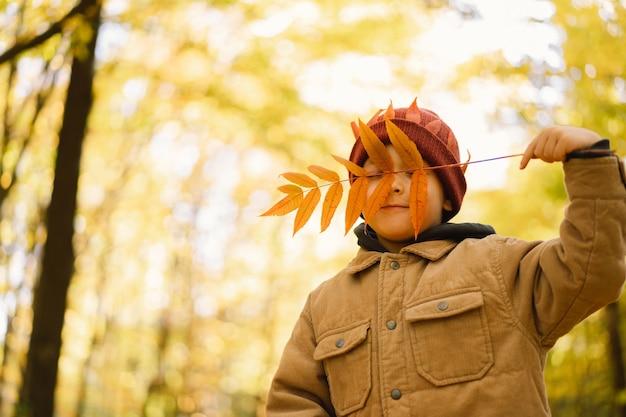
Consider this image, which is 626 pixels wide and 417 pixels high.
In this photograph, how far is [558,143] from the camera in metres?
1.51

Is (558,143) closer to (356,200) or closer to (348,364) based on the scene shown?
(356,200)

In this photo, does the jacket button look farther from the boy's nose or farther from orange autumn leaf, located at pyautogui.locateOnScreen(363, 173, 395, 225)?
the boy's nose

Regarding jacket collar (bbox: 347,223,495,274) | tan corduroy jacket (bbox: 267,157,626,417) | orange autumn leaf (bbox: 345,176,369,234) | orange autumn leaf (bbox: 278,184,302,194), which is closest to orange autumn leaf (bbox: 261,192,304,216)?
orange autumn leaf (bbox: 278,184,302,194)

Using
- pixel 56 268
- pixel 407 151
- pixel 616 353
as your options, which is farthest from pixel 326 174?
pixel 616 353

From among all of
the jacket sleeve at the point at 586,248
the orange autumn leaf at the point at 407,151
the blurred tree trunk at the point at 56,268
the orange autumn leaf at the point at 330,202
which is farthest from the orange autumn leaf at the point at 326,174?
the blurred tree trunk at the point at 56,268

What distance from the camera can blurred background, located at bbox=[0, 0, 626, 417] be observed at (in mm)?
5113

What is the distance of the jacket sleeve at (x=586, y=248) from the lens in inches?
58.0

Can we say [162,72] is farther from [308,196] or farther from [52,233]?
[308,196]

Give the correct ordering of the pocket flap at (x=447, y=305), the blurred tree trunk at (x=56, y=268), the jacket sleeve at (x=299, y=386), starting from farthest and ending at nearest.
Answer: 1. the blurred tree trunk at (x=56, y=268)
2. the jacket sleeve at (x=299, y=386)
3. the pocket flap at (x=447, y=305)

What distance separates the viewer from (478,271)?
1.78 meters

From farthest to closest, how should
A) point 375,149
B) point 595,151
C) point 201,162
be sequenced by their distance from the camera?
point 201,162 → point 375,149 → point 595,151

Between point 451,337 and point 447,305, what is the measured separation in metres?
0.08

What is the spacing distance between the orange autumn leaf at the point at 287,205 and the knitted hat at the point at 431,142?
344 millimetres

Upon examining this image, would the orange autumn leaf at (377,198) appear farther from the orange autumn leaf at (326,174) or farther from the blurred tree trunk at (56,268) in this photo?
the blurred tree trunk at (56,268)
